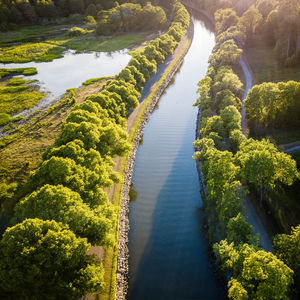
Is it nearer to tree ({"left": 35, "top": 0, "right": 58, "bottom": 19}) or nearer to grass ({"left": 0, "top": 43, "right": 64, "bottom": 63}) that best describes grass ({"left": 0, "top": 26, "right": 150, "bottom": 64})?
grass ({"left": 0, "top": 43, "right": 64, "bottom": 63})

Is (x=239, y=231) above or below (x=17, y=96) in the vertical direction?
below

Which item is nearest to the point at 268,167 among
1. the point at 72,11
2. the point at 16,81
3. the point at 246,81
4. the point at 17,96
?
the point at 246,81

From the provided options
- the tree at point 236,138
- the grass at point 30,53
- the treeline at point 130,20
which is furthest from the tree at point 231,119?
the treeline at point 130,20

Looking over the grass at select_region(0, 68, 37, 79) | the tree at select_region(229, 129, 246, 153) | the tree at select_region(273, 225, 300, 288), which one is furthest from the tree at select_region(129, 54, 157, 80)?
the tree at select_region(273, 225, 300, 288)

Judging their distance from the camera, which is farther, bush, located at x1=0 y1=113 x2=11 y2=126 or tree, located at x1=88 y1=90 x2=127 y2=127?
bush, located at x1=0 y1=113 x2=11 y2=126

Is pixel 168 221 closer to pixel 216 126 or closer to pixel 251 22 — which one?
pixel 216 126

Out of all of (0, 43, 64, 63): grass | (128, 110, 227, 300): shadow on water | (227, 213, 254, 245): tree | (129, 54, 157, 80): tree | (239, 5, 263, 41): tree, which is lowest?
(128, 110, 227, 300): shadow on water
